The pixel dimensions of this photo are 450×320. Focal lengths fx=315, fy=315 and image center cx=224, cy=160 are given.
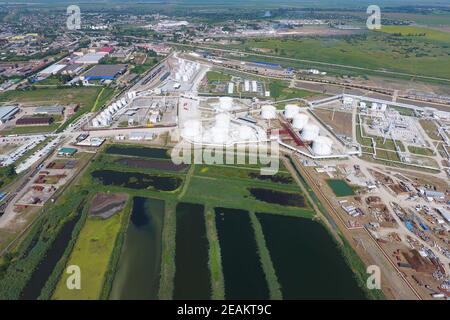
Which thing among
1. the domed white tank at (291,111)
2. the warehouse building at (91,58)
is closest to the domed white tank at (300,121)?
the domed white tank at (291,111)

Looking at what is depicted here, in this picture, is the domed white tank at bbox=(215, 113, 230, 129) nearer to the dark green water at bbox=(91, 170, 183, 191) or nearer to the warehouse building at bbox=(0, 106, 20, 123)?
the dark green water at bbox=(91, 170, 183, 191)

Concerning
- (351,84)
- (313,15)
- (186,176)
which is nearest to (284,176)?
(186,176)

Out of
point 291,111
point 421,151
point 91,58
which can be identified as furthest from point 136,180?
point 91,58

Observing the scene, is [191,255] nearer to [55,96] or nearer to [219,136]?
[219,136]

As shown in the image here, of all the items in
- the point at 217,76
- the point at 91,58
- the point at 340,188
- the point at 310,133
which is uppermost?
the point at 91,58

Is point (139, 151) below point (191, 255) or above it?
above

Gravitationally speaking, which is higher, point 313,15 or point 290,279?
point 313,15
